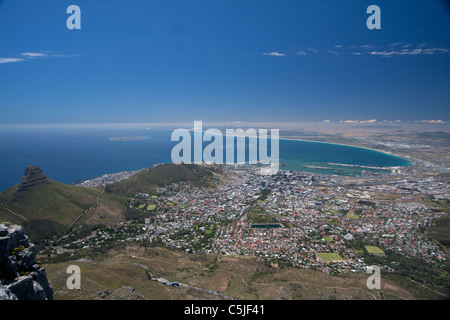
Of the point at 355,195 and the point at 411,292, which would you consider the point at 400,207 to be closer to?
the point at 355,195

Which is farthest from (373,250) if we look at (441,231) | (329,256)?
(441,231)

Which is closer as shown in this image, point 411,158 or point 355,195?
point 355,195

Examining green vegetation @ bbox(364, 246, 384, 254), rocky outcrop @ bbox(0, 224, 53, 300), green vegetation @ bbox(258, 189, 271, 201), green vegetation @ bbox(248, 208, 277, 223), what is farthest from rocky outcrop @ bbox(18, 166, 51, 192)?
green vegetation @ bbox(364, 246, 384, 254)

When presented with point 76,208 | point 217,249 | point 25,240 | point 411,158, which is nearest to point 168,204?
point 76,208

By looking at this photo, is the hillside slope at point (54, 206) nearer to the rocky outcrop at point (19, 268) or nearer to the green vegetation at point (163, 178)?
the green vegetation at point (163, 178)

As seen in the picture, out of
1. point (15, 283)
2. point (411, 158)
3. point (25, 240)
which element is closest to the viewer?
point (15, 283)

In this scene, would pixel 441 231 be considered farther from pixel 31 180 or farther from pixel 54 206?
pixel 31 180

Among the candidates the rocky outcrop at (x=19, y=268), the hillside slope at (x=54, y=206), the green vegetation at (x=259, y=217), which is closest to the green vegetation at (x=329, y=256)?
the green vegetation at (x=259, y=217)
